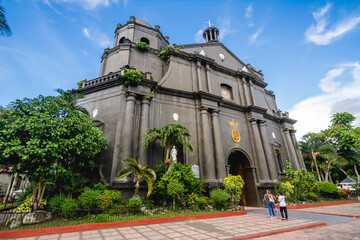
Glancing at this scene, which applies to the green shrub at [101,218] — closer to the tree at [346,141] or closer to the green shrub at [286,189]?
the green shrub at [286,189]

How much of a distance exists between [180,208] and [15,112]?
8959mm

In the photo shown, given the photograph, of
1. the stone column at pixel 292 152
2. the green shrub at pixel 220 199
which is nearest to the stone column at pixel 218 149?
the green shrub at pixel 220 199

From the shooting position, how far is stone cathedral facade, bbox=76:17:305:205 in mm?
11109

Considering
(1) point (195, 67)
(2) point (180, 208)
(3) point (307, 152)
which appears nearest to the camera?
(2) point (180, 208)

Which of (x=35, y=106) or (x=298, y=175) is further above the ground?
(x=35, y=106)

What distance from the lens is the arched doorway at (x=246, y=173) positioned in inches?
542

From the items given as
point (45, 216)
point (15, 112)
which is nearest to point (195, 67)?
point (15, 112)

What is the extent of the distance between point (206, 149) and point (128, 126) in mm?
5671

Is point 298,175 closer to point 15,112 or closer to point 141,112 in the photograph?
point 141,112

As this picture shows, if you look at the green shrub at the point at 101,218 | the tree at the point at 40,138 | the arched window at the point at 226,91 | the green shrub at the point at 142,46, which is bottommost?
the green shrub at the point at 101,218

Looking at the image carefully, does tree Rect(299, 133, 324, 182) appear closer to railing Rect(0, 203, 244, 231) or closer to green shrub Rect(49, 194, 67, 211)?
railing Rect(0, 203, 244, 231)

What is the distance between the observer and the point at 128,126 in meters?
10.5

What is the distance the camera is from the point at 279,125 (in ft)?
64.8

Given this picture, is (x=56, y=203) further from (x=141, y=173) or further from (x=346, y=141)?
(x=346, y=141)
